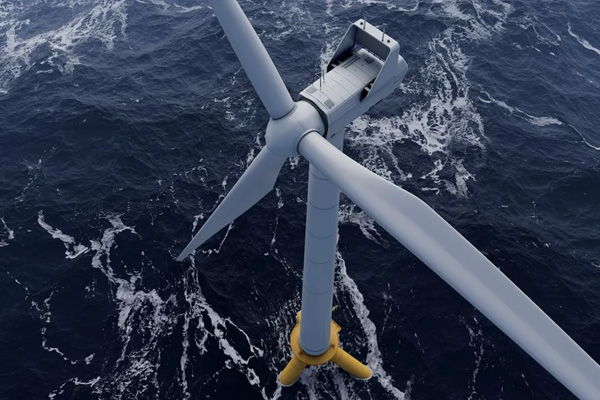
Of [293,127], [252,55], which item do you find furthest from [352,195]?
[252,55]

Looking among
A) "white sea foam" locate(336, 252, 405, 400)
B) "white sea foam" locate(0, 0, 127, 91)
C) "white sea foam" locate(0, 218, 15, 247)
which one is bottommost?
"white sea foam" locate(336, 252, 405, 400)

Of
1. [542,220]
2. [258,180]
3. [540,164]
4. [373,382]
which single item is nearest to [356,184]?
[258,180]

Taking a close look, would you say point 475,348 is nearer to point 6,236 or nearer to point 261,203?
point 261,203

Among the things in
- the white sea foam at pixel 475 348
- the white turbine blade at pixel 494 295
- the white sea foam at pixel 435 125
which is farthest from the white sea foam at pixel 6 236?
the white sea foam at pixel 475 348

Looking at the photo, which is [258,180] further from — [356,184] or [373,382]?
[373,382]

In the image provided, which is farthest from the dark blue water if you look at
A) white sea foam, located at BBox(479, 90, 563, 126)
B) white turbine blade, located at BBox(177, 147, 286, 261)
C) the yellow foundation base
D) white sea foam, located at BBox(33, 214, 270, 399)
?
white turbine blade, located at BBox(177, 147, 286, 261)

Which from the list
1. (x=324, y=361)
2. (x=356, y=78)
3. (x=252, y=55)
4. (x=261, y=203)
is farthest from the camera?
(x=261, y=203)

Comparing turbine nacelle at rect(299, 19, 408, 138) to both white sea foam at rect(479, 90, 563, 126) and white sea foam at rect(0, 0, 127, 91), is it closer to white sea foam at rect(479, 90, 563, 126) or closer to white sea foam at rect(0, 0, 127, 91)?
white sea foam at rect(479, 90, 563, 126)
